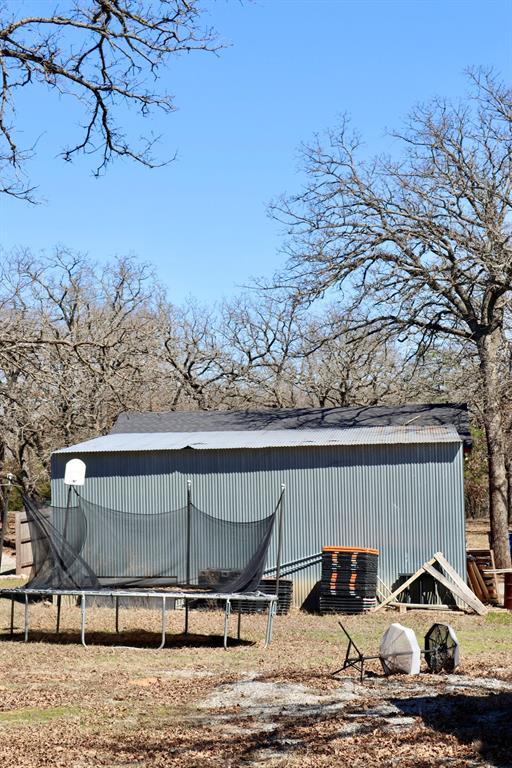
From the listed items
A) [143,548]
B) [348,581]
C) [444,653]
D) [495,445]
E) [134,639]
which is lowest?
[134,639]

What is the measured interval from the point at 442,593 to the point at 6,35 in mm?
12319

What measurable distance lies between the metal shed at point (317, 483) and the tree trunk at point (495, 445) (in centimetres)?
170

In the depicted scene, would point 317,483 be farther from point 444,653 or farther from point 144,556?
point 444,653

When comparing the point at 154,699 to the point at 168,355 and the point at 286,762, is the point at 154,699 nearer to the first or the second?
the point at 286,762

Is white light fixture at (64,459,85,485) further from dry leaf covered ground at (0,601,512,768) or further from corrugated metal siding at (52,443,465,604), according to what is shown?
corrugated metal siding at (52,443,465,604)

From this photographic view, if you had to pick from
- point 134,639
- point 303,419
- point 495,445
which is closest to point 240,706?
point 134,639

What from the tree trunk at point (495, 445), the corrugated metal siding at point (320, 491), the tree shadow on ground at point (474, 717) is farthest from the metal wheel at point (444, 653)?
the tree trunk at point (495, 445)

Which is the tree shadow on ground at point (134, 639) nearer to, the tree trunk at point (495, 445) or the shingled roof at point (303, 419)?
the shingled roof at point (303, 419)

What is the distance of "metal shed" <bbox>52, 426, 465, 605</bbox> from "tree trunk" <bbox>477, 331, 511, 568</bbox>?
1703 mm

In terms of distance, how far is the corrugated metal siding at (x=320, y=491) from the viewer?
17656 mm

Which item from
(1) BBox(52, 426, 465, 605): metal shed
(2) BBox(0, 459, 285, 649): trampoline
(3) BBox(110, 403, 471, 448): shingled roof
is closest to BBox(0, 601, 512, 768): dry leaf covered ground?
(2) BBox(0, 459, 285, 649): trampoline

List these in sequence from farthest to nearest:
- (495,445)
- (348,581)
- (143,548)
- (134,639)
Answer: (495,445) → (143,548) → (348,581) → (134,639)

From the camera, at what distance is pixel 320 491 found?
18297 mm

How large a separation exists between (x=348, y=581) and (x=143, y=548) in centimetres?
389
